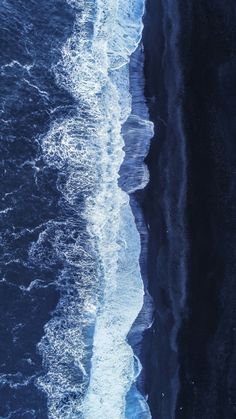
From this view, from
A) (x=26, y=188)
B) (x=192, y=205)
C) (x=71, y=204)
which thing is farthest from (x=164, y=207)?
(x=26, y=188)

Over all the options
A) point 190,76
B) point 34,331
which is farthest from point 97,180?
point 34,331

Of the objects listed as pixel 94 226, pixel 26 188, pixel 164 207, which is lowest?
pixel 94 226

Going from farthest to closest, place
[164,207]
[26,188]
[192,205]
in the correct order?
[26,188], [164,207], [192,205]

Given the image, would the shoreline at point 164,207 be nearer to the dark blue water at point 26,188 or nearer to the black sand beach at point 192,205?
the black sand beach at point 192,205

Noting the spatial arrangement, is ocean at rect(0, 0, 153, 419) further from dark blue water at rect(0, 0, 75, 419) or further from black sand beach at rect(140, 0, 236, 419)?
black sand beach at rect(140, 0, 236, 419)

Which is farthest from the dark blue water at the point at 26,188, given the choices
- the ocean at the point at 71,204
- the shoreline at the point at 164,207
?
the shoreline at the point at 164,207

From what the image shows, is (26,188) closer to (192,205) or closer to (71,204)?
(71,204)

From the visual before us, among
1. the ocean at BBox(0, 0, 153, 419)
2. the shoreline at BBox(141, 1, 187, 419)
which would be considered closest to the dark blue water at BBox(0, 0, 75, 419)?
the ocean at BBox(0, 0, 153, 419)
